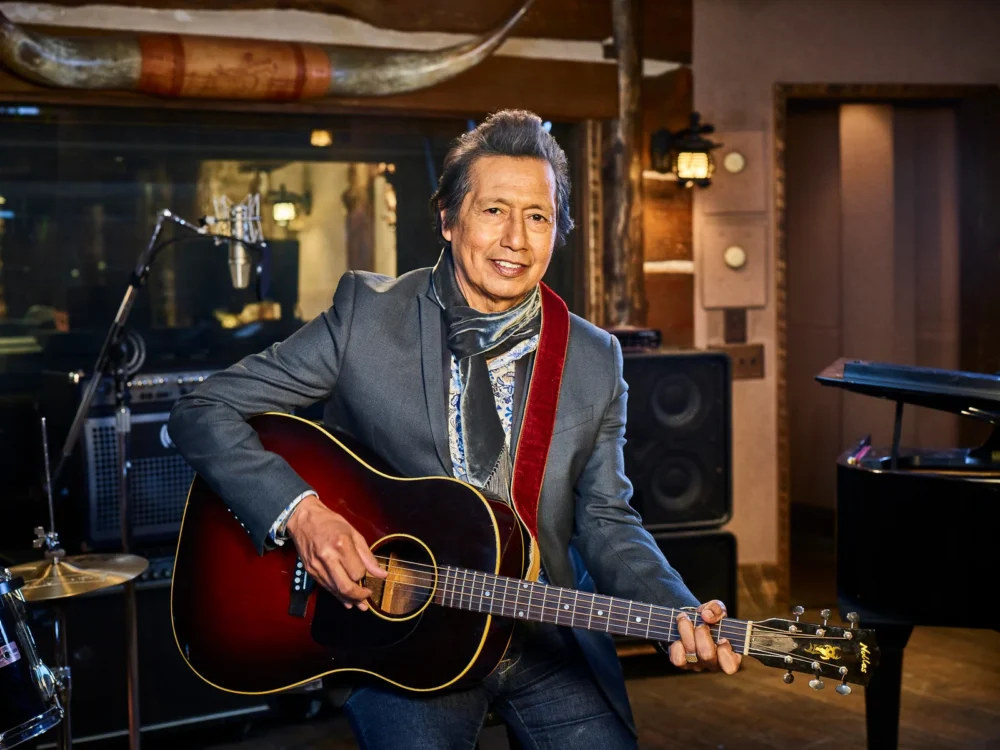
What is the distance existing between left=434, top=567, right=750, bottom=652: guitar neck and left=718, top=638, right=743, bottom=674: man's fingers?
11 millimetres

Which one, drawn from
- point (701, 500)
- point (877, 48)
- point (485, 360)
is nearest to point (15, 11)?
point (485, 360)

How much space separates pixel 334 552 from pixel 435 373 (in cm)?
41

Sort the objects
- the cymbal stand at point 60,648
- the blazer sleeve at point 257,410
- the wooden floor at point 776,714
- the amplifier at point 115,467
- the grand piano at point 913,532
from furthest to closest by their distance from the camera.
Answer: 1. the amplifier at point 115,467
2. the wooden floor at point 776,714
3. the grand piano at point 913,532
4. the cymbal stand at point 60,648
5. the blazer sleeve at point 257,410

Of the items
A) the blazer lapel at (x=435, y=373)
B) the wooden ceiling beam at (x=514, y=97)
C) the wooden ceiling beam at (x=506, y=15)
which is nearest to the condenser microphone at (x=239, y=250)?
the wooden ceiling beam at (x=514, y=97)

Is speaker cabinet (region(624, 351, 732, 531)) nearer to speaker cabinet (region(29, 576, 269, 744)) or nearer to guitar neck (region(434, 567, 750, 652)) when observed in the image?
speaker cabinet (region(29, 576, 269, 744))

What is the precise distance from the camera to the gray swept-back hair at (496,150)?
2172 millimetres

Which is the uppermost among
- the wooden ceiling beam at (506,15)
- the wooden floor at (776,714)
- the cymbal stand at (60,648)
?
the wooden ceiling beam at (506,15)

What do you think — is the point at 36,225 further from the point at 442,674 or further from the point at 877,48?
the point at 877,48

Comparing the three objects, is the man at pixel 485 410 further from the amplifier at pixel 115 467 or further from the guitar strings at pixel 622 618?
the amplifier at pixel 115 467

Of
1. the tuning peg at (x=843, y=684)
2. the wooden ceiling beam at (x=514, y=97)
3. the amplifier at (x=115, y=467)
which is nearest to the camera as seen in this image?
the tuning peg at (x=843, y=684)

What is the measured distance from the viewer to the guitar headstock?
176cm

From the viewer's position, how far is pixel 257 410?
219 cm

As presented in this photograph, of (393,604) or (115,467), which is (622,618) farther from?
(115,467)

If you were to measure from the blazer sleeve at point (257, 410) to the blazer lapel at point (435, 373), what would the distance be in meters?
0.15
